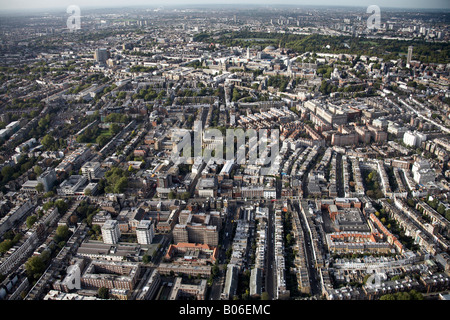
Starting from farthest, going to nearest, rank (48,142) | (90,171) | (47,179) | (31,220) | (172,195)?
(48,142), (90,171), (47,179), (172,195), (31,220)

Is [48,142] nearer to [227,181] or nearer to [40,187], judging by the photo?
[40,187]

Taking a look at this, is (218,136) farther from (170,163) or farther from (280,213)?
(280,213)

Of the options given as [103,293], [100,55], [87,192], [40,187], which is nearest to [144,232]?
[103,293]

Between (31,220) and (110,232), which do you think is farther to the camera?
(31,220)

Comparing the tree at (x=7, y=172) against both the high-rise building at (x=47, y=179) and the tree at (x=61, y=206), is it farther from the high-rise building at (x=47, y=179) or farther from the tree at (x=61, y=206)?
the tree at (x=61, y=206)

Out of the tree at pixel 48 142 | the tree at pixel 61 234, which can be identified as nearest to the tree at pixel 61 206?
the tree at pixel 61 234

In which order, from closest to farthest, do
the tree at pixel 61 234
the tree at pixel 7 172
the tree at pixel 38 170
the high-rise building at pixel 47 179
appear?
1. the tree at pixel 61 234
2. the high-rise building at pixel 47 179
3. the tree at pixel 7 172
4. the tree at pixel 38 170

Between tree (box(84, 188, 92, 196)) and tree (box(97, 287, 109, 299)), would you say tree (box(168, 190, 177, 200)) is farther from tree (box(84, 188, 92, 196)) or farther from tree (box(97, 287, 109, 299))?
tree (box(97, 287, 109, 299))
